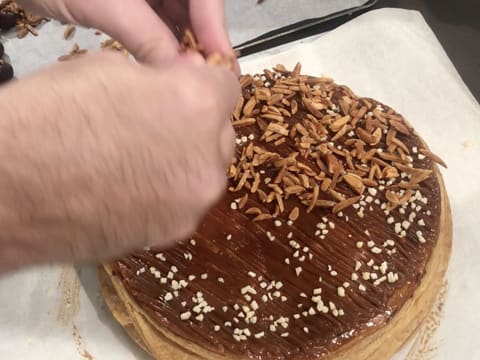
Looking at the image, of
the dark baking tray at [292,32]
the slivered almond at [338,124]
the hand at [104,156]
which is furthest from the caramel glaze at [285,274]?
the dark baking tray at [292,32]

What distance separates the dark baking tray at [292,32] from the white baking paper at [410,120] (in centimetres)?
7

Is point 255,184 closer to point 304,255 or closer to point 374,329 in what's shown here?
point 304,255

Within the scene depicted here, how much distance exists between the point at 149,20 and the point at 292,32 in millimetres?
1045

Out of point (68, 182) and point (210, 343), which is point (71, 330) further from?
point (68, 182)

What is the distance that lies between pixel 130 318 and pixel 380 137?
0.66 m

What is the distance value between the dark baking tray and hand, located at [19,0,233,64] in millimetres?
773

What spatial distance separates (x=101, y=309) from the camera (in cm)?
148

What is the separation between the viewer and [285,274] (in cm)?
125

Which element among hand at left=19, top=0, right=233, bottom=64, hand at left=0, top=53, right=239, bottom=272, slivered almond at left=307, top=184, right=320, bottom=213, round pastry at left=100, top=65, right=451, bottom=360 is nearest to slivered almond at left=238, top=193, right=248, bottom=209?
round pastry at left=100, top=65, right=451, bottom=360

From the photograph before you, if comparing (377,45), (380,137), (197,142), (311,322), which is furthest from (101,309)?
(377,45)

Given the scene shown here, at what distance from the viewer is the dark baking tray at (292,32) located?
6.38 ft

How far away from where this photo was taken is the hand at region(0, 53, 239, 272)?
0.65 metres

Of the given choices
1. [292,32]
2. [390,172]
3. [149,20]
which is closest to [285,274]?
[390,172]

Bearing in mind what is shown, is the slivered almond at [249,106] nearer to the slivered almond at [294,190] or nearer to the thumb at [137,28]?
the slivered almond at [294,190]
